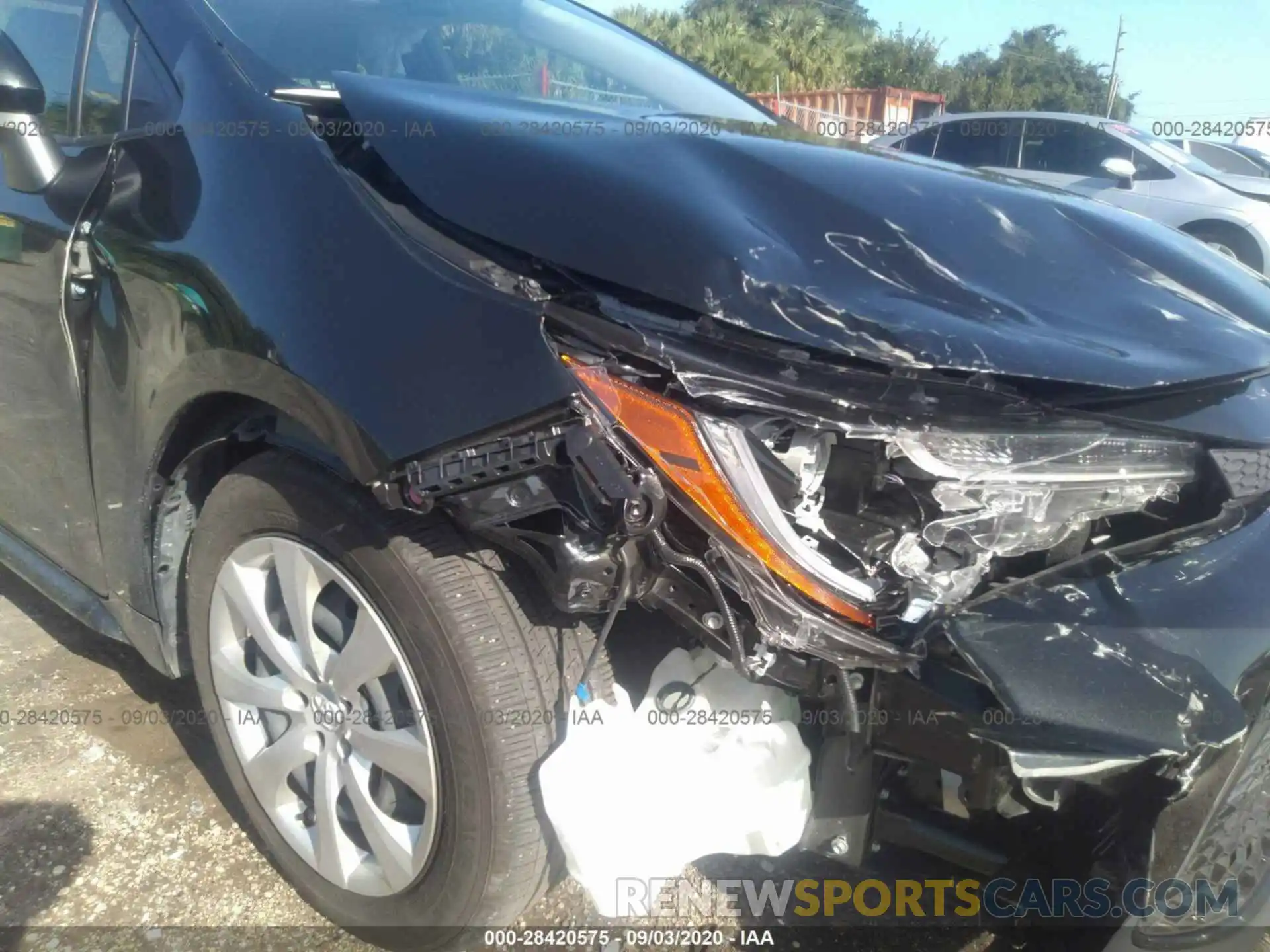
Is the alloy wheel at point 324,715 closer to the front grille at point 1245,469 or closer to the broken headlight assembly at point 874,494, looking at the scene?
the broken headlight assembly at point 874,494

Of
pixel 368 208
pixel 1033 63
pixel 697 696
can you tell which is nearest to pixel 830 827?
pixel 697 696

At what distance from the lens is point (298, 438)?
1729 millimetres

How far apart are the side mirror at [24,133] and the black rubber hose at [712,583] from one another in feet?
5.19

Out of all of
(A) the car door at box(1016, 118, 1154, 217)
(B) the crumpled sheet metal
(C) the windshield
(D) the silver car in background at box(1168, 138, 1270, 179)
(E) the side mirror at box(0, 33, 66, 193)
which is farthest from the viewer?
(D) the silver car in background at box(1168, 138, 1270, 179)

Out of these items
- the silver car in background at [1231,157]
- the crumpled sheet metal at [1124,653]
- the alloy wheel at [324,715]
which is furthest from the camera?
the silver car in background at [1231,157]

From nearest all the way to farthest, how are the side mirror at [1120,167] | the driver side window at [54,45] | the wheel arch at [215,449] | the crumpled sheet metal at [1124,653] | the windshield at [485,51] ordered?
the crumpled sheet metal at [1124,653] < the wheel arch at [215,449] < the windshield at [485,51] < the driver side window at [54,45] < the side mirror at [1120,167]

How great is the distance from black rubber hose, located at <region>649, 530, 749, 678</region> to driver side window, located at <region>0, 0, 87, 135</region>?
5.60 feet

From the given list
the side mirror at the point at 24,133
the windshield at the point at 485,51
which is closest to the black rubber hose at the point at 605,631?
the windshield at the point at 485,51

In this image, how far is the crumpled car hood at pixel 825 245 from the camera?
4.66 ft

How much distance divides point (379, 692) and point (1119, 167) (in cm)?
786

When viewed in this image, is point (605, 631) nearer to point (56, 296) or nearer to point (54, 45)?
point (56, 296)

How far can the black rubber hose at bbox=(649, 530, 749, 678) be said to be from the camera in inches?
55.3

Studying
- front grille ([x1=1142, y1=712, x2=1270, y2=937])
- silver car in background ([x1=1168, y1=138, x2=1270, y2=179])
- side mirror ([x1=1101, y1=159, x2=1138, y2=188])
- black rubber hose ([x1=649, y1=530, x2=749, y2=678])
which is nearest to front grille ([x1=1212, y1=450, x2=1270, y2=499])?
front grille ([x1=1142, y1=712, x2=1270, y2=937])

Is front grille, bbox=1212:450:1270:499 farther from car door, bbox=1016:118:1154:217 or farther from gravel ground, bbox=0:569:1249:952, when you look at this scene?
car door, bbox=1016:118:1154:217
